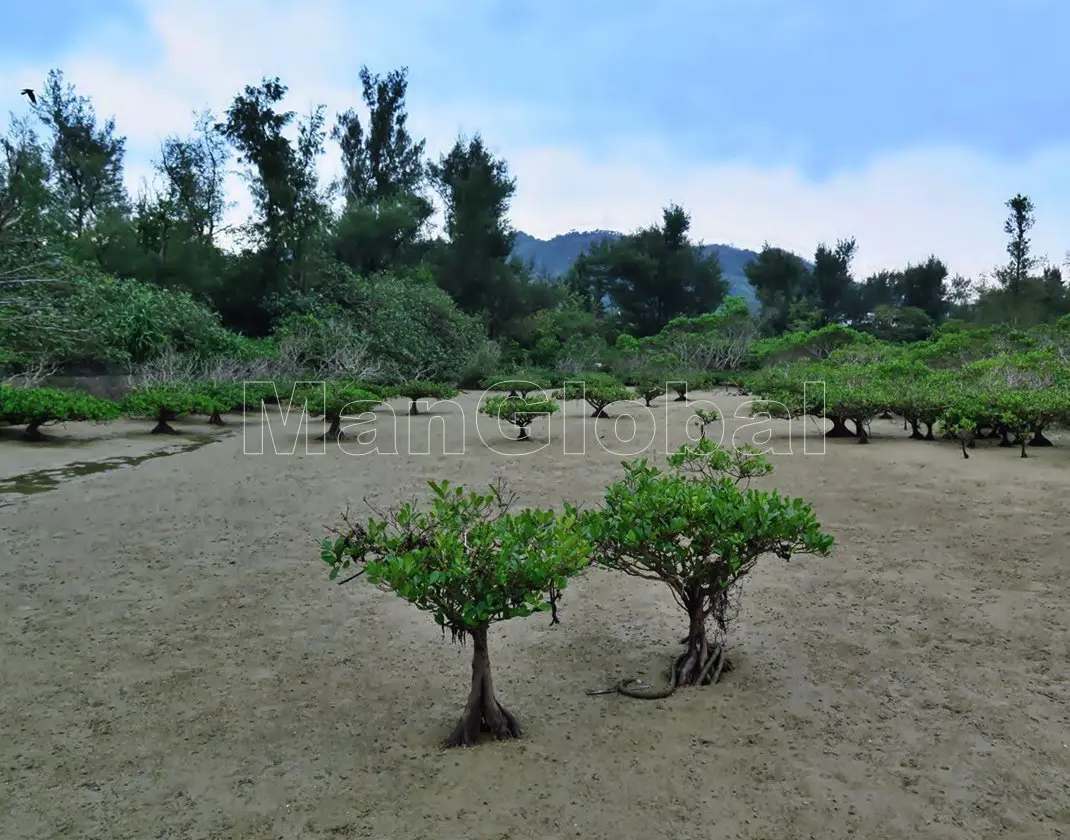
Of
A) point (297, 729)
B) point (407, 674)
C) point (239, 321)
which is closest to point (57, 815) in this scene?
point (297, 729)

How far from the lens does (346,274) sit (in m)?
25.5

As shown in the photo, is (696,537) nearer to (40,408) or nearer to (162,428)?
(40,408)

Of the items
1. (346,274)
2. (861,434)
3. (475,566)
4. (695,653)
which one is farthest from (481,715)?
(346,274)

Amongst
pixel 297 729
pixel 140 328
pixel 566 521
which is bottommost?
pixel 297 729

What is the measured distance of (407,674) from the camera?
4039 millimetres

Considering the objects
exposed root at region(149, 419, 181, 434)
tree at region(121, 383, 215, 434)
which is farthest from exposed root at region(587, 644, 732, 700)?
exposed root at region(149, 419, 181, 434)

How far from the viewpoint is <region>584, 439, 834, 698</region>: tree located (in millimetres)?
3451

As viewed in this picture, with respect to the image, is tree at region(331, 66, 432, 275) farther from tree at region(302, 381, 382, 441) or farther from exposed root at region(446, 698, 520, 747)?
exposed root at region(446, 698, 520, 747)

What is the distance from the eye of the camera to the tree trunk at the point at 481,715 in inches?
125

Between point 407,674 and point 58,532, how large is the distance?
4.45 meters

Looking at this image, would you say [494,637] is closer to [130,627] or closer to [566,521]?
[566,521]

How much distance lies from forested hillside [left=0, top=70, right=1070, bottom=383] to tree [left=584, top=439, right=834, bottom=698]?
1195 cm

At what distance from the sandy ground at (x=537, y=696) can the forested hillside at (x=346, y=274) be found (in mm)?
9083

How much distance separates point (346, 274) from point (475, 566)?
2411 cm
